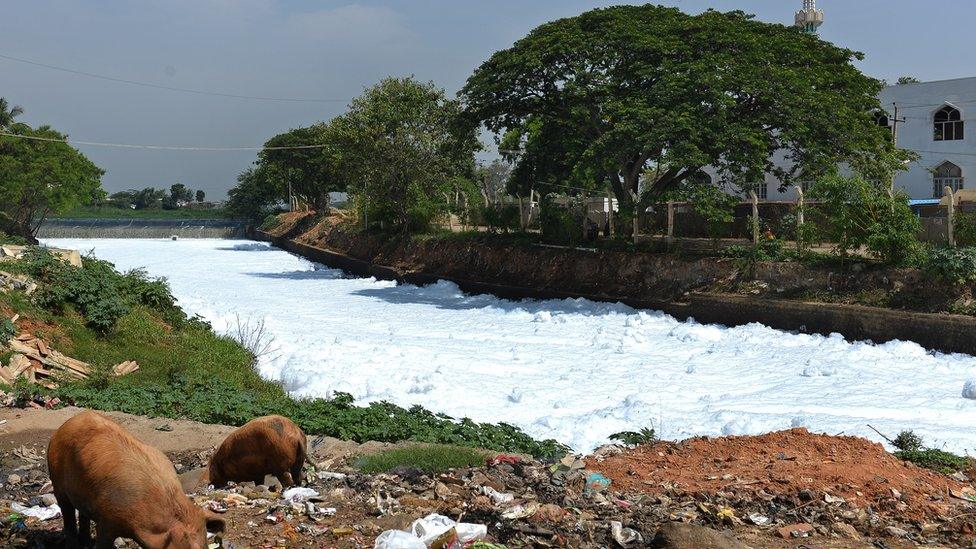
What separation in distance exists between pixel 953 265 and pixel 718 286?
5.42 m

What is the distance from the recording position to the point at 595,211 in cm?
2714

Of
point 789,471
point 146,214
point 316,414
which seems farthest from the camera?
point 146,214

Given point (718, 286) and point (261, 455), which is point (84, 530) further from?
point (718, 286)

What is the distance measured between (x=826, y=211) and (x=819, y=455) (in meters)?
12.2

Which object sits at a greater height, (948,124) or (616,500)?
(948,124)

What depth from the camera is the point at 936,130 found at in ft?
108

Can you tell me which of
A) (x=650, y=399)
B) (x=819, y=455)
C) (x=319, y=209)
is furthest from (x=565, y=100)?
(x=319, y=209)

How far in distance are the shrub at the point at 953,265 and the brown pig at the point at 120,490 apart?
15.4m

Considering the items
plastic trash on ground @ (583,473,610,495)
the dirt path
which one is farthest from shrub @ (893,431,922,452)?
the dirt path

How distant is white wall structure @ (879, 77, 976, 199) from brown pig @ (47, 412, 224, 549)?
1262 inches

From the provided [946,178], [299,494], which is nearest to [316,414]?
[299,494]

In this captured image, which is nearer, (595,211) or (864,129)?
(864,129)

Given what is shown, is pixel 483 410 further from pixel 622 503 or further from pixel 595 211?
pixel 595 211

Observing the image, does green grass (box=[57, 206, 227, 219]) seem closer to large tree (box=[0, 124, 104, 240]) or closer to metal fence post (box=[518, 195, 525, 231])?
large tree (box=[0, 124, 104, 240])
